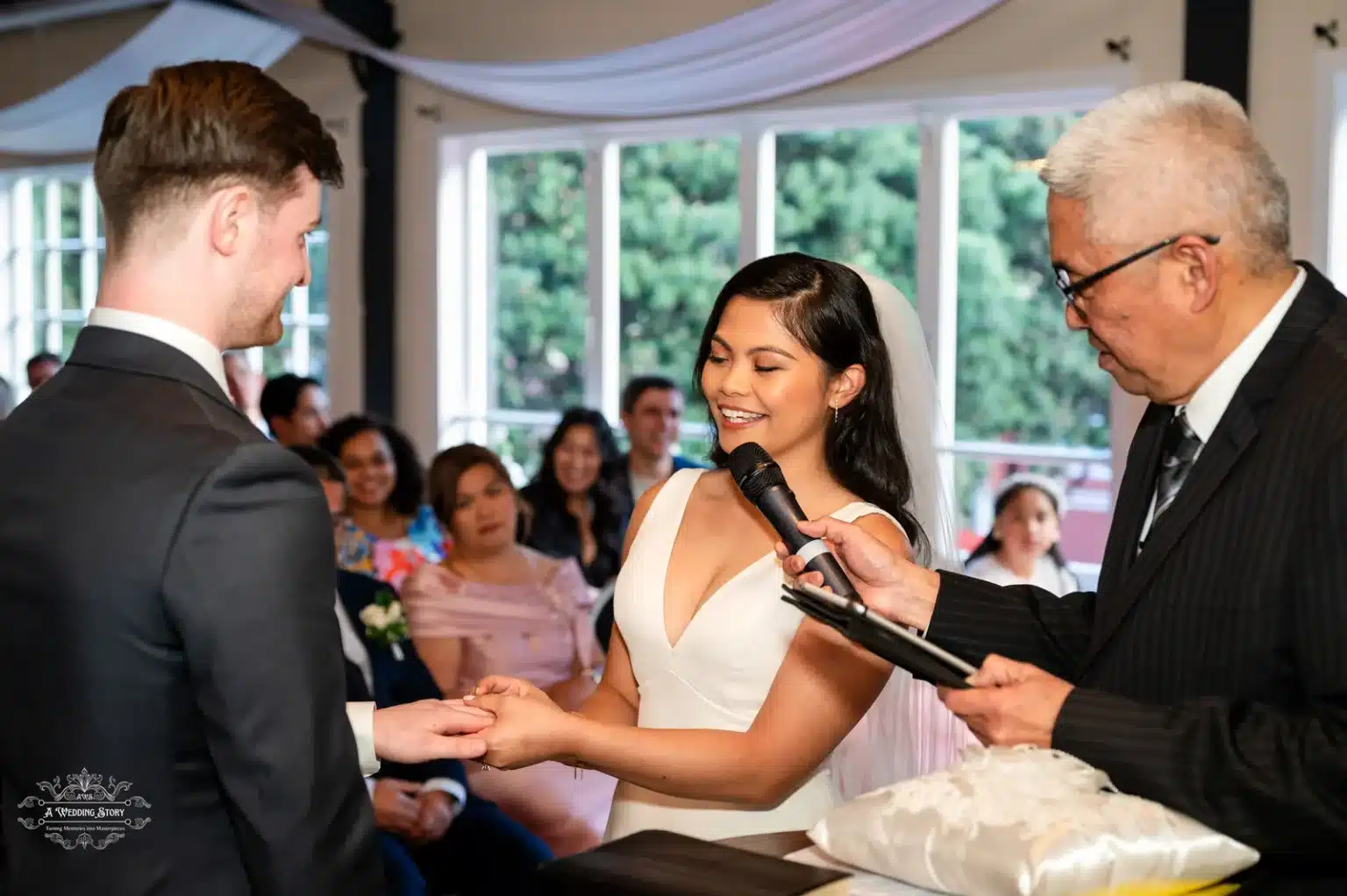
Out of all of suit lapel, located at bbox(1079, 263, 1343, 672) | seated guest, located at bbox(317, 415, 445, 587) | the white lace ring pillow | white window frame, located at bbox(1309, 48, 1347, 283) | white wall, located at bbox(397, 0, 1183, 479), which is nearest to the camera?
the white lace ring pillow

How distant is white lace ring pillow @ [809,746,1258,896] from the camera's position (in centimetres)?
124

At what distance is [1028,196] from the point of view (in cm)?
582

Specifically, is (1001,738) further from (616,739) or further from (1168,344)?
(616,739)

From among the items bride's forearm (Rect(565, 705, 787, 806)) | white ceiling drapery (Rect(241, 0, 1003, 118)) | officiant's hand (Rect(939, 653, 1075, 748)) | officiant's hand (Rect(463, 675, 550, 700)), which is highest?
white ceiling drapery (Rect(241, 0, 1003, 118))

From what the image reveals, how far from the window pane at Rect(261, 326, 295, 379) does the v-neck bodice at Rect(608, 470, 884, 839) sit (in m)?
6.51

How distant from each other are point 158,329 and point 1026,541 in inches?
154

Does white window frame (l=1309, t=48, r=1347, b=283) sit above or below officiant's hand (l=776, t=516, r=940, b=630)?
above

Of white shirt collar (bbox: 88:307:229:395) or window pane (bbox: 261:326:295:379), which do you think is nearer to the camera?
white shirt collar (bbox: 88:307:229:395)

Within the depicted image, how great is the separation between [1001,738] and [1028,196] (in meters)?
4.67

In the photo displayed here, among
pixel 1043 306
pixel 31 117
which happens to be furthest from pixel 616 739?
pixel 31 117

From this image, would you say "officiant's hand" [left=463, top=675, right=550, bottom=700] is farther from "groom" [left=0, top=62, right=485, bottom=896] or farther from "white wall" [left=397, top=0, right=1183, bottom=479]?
"white wall" [left=397, top=0, right=1183, bottom=479]

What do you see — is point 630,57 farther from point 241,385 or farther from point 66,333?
point 66,333

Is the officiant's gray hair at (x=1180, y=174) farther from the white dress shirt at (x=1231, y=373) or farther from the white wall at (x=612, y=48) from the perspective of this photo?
the white wall at (x=612, y=48)

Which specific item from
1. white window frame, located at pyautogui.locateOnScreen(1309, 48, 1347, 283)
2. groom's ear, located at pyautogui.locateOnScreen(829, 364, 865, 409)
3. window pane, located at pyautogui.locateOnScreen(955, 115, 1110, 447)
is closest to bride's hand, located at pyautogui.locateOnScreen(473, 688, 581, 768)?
groom's ear, located at pyautogui.locateOnScreen(829, 364, 865, 409)
